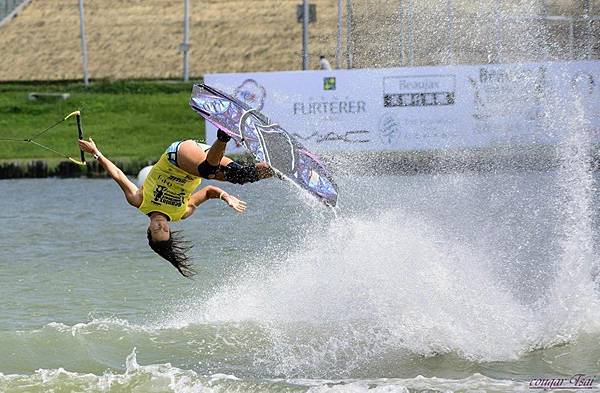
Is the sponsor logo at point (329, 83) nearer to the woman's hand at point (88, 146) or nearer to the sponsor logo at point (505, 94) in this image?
the sponsor logo at point (505, 94)

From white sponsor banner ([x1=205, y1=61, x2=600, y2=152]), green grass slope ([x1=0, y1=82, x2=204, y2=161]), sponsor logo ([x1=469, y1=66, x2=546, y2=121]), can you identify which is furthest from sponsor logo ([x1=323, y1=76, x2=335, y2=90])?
green grass slope ([x1=0, y1=82, x2=204, y2=161])

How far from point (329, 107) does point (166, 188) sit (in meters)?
13.7

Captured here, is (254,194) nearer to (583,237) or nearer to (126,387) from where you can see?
(583,237)

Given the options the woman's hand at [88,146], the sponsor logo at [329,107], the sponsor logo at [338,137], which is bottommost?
the sponsor logo at [338,137]

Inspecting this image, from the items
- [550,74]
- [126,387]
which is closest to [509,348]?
[126,387]

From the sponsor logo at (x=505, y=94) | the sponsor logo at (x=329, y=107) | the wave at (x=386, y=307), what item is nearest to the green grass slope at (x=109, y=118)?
the sponsor logo at (x=329, y=107)

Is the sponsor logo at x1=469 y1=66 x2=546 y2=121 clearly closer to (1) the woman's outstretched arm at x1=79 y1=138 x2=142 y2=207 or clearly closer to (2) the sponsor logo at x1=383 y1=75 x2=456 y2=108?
(2) the sponsor logo at x1=383 y1=75 x2=456 y2=108

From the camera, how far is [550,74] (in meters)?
22.6

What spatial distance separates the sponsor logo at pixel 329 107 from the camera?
2428 centimetres

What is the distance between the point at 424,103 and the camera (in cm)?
2381

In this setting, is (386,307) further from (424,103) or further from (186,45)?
(186,45)

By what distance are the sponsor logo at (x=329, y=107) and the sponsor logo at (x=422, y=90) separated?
2.30ft

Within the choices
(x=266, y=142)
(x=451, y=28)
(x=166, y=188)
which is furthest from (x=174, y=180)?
(x=451, y=28)

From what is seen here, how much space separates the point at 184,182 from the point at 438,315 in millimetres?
2661
